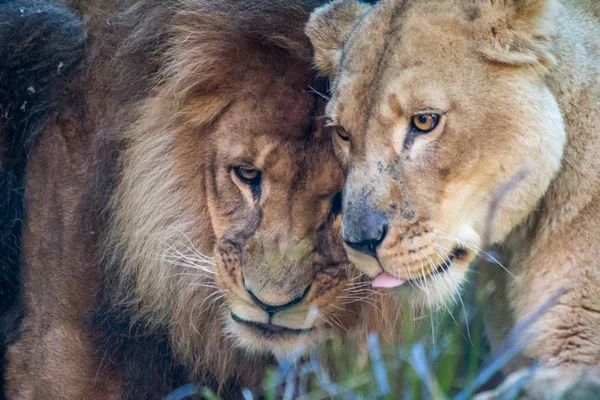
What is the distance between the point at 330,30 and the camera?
313cm

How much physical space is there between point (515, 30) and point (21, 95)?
189 centimetres

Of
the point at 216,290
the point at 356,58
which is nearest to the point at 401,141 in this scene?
the point at 356,58

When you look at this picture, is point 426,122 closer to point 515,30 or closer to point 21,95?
point 515,30

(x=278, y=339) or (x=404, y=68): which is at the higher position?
(x=404, y=68)

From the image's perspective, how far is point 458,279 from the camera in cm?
292

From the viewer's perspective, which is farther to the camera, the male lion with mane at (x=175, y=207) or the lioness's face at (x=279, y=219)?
the male lion with mane at (x=175, y=207)

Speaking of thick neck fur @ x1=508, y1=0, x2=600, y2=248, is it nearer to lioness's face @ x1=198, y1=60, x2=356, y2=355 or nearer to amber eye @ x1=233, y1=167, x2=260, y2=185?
lioness's face @ x1=198, y1=60, x2=356, y2=355

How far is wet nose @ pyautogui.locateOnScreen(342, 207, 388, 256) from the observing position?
A: 2.77 m

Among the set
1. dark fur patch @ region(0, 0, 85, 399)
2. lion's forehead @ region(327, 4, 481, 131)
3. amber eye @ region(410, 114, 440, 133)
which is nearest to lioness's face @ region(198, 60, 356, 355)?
lion's forehead @ region(327, 4, 481, 131)

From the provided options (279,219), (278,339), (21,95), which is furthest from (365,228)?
(21,95)

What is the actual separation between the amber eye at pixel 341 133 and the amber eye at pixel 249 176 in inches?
12.7

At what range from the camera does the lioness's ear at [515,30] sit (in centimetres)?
285

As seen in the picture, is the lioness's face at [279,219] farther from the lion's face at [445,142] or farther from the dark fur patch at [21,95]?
the dark fur patch at [21,95]

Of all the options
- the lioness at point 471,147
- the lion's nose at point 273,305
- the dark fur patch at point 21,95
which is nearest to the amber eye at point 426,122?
the lioness at point 471,147
